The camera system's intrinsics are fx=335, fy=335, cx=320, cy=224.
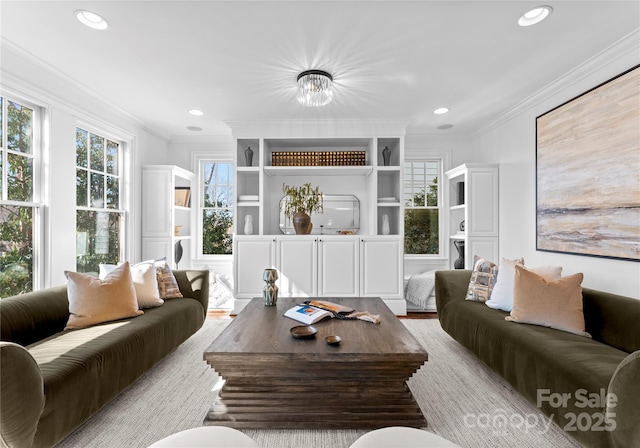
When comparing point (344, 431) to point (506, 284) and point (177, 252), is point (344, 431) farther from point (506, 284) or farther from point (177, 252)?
point (177, 252)

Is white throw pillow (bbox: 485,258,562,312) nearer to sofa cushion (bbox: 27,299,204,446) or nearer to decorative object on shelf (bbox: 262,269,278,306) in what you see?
decorative object on shelf (bbox: 262,269,278,306)

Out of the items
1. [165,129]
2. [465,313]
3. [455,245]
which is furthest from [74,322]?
[455,245]

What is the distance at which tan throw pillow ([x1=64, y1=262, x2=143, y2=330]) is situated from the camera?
2.35 m

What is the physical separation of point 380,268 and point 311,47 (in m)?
2.76

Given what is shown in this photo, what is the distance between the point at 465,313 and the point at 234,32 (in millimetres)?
2793

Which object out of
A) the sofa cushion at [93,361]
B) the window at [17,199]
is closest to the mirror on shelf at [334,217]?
the sofa cushion at [93,361]

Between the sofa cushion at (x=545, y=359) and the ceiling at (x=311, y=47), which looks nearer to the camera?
the sofa cushion at (x=545, y=359)

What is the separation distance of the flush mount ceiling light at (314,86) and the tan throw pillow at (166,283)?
2.06m

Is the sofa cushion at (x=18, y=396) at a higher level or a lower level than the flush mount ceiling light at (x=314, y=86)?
lower

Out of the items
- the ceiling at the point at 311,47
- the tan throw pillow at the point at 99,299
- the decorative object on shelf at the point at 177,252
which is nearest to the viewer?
the ceiling at the point at 311,47

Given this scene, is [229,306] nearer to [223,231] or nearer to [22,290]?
[223,231]

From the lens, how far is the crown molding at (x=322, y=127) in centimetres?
436

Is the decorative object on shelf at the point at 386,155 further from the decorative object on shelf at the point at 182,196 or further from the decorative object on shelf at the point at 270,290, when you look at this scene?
the decorative object on shelf at the point at 182,196

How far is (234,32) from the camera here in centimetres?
235
